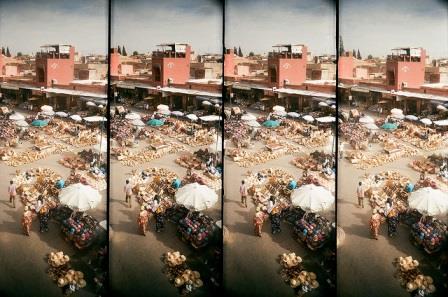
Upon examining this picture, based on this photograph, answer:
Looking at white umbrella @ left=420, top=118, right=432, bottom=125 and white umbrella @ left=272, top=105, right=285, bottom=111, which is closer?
white umbrella @ left=420, top=118, right=432, bottom=125

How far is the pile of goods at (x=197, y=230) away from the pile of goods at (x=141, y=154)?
750mm

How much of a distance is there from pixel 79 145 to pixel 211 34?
72.5 inches

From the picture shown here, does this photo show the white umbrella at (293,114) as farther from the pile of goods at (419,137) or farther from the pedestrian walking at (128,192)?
the pedestrian walking at (128,192)

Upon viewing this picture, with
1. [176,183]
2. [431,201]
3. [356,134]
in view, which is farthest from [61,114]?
[431,201]

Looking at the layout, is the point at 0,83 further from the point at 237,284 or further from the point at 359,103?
the point at 359,103

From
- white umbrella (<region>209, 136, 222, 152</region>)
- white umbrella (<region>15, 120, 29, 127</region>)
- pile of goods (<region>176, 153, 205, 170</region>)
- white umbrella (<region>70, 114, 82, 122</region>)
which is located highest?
white umbrella (<region>70, 114, 82, 122</region>)

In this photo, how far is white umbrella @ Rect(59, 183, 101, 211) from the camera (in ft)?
Result: 16.6

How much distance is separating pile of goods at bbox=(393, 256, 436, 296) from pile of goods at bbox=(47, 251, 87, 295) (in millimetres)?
3296

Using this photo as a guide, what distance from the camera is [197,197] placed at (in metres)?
5.07

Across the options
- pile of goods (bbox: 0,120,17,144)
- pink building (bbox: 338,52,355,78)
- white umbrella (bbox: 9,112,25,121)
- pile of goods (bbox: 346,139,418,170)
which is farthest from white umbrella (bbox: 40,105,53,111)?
pile of goods (bbox: 346,139,418,170)

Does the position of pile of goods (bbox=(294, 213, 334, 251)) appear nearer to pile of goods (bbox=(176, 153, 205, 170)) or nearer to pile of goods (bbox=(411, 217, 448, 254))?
pile of goods (bbox=(411, 217, 448, 254))

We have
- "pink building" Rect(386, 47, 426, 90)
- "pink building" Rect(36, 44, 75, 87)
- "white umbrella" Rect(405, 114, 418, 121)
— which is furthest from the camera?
"pink building" Rect(36, 44, 75, 87)

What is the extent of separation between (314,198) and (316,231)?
1.13 feet

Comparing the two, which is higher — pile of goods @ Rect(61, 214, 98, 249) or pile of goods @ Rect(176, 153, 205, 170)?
pile of goods @ Rect(176, 153, 205, 170)
